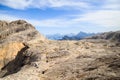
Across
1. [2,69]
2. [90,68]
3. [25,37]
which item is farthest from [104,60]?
[25,37]

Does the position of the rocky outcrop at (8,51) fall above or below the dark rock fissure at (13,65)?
above

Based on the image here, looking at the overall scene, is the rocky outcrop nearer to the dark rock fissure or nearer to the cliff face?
the dark rock fissure

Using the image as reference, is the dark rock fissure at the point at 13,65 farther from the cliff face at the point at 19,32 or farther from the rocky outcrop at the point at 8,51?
the cliff face at the point at 19,32

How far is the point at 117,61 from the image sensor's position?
20500 millimetres

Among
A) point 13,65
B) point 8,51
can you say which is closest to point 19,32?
point 8,51

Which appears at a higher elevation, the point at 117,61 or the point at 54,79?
the point at 117,61

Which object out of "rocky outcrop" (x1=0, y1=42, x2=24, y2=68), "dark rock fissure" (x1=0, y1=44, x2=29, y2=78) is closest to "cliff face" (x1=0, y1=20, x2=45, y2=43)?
"rocky outcrop" (x1=0, y1=42, x2=24, y2=68)

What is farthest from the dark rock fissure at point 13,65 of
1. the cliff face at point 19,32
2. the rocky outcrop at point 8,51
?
the cliff face at point 19,32

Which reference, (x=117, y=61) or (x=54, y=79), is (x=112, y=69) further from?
(x=54, y=79)

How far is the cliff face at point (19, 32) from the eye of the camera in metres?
48.7

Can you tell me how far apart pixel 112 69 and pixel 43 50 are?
16.0 metres

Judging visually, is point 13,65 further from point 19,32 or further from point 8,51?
point 19,32

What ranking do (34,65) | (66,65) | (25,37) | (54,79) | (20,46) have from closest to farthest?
(54,79)
(66,65)
(34,65)
(20,46)
(25,37)

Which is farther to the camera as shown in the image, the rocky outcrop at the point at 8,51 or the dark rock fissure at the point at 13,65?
the rocky outcrop at the point at 8,51
